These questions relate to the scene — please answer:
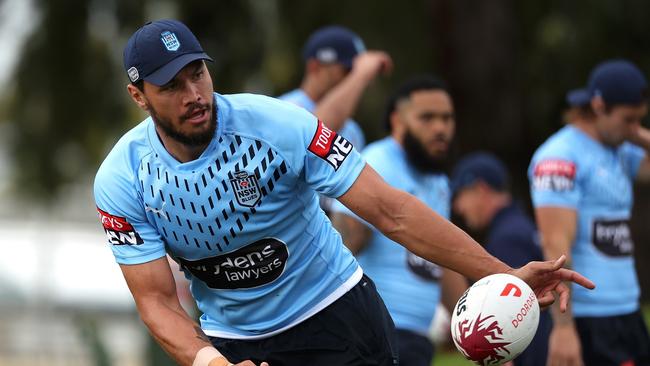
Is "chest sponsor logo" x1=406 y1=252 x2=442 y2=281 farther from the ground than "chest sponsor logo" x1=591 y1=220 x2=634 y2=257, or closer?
farther from the ground

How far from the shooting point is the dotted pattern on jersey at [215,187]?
5578mm

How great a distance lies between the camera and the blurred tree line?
676 inches

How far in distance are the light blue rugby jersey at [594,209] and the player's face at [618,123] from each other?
0.09 metres

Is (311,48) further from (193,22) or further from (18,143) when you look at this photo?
(18,143)

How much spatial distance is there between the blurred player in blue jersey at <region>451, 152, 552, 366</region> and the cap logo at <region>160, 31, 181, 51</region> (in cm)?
395

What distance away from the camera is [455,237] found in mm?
5539

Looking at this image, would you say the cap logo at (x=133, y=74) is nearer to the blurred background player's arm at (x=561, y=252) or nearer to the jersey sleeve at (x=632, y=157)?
the blurred background player's arm at (x=561, y=252)

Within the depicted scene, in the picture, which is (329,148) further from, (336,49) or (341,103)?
(336,49)

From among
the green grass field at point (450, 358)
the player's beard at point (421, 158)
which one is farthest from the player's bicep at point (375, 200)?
the green grass field at point (450, 358)

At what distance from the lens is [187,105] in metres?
5.44

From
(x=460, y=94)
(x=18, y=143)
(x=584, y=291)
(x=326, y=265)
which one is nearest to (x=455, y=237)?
(x=326, y=265)

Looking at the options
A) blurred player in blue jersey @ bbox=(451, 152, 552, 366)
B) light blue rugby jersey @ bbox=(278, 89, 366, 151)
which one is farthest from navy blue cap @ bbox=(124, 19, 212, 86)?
blurred player in blue jersey @ bbox=(451, 152, 552, 366)

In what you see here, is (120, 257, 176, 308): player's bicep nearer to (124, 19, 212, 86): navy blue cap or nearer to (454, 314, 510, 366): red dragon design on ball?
(124, 19, 212, 86): navy blue cap

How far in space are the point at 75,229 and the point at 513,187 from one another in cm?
3398
